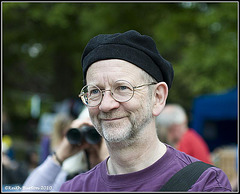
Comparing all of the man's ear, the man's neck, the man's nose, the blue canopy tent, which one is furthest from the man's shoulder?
the blue canopy tent

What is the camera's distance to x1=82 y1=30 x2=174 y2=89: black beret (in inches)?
60.3

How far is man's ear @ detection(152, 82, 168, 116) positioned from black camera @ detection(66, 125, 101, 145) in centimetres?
87

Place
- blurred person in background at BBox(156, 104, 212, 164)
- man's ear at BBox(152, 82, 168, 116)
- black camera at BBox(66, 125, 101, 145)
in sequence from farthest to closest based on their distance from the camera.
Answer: blurred person in background at BBox(156, 104, 212, 164), black camera at BBox(66, 125, 101, 145), man's ear at BBox(152, 82, 168, 116)

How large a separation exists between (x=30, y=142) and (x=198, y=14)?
11.4 meters

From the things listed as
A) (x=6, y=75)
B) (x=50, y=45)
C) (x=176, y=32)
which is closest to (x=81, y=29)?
(x=50, y=45)

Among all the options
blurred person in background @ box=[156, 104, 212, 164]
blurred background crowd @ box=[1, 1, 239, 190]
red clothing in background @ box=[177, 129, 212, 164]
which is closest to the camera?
red clothing in background @ box=[177, 129, 212, 164]

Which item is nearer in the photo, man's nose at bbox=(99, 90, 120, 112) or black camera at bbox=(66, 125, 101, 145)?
man's nose at bbox=(99, 90, 120, 112)

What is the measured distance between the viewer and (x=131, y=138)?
154 cm

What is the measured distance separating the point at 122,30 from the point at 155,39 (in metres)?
1.05

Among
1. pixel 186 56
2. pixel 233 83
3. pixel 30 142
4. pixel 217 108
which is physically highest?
pixel 186 56

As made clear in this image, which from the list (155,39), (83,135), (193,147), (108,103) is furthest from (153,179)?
(155,39)

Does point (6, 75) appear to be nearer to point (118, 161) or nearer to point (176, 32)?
point (176, 32)

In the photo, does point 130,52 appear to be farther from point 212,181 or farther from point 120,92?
point 212,181

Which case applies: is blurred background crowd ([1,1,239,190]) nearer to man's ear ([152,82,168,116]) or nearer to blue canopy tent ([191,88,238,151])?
blue canopy tent ([191,88,238,151])
